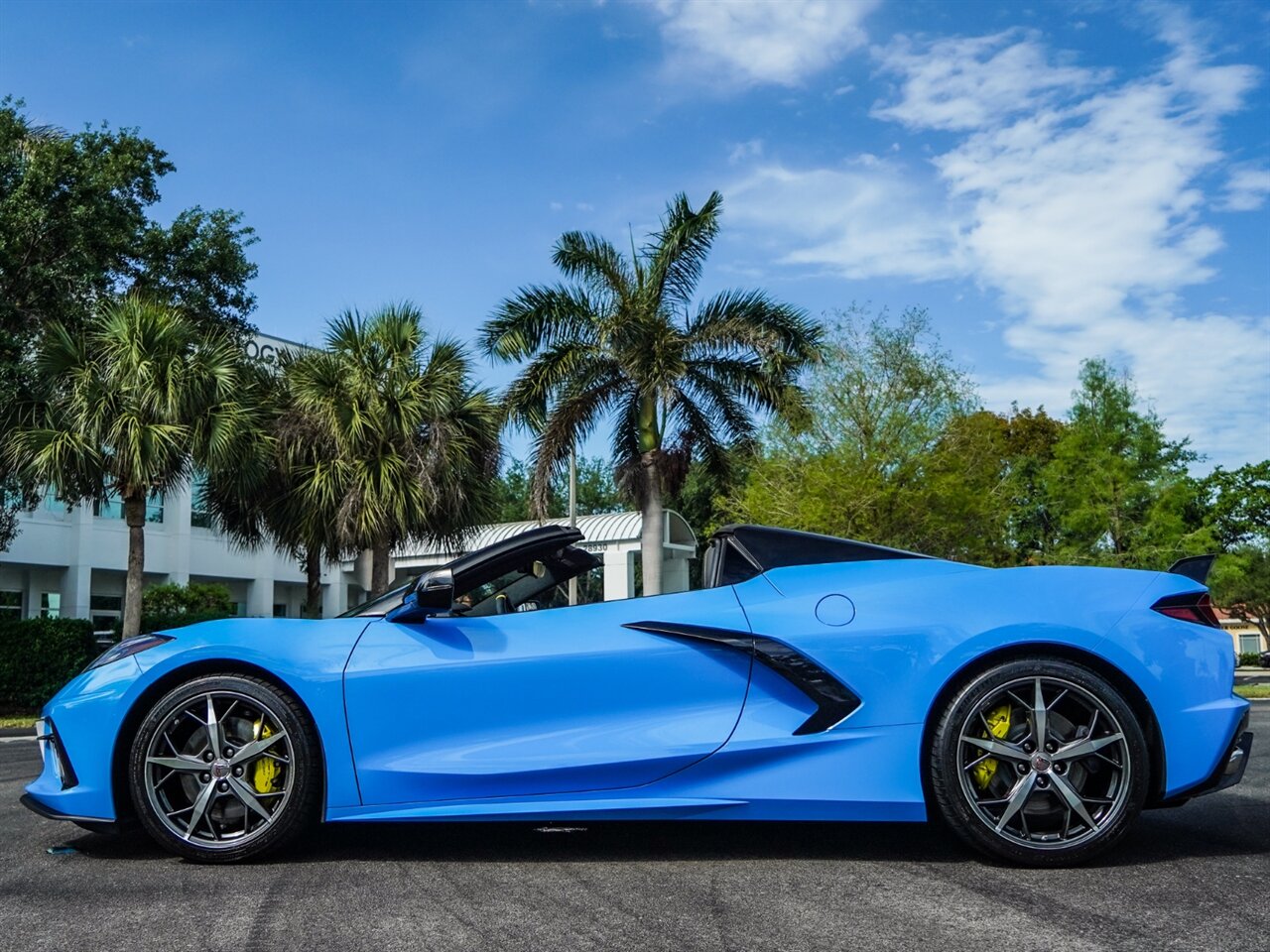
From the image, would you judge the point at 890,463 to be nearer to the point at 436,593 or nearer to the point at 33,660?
the point at 33,660

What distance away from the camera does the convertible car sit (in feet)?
12.2

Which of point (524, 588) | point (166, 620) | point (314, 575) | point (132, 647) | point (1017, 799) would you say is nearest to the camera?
point (1017, 799)

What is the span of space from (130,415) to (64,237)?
4853 mm

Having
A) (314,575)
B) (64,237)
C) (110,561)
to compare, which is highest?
(64,237)

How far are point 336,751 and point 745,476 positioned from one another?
73.8ft

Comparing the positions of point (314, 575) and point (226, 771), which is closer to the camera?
point (226, 771)

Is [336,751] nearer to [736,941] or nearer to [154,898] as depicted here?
[154,898]

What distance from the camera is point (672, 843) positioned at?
419 centimetres

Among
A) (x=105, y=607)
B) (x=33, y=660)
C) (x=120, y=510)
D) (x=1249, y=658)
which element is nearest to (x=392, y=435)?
(x=33, y=660)

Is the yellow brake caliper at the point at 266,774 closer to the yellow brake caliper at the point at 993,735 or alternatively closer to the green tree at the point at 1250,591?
the yellow brake caliper at the point at 993,735

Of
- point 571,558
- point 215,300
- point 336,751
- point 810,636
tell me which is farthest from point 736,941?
point 215,300

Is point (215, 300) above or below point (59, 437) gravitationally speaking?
above

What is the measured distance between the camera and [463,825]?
467 centimetres

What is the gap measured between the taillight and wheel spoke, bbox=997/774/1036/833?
0.77 m
